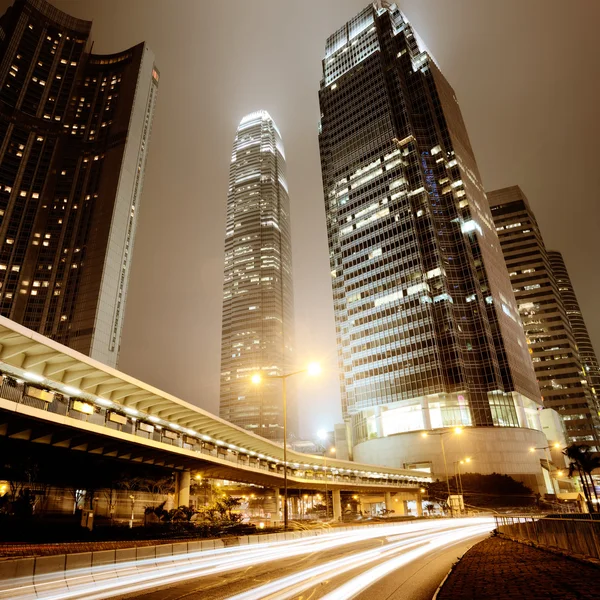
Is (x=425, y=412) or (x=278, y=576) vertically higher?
(x=425, y=412)

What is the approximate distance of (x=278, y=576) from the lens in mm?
12781

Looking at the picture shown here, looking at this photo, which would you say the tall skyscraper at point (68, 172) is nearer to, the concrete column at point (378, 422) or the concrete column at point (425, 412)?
the concrete column at point (378, 422)

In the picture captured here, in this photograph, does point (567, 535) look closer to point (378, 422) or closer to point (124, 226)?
point (378, 422)

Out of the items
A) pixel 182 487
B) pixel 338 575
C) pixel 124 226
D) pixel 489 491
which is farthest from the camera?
pixel 124 226

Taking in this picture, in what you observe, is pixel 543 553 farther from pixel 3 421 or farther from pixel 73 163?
pixel 73 163

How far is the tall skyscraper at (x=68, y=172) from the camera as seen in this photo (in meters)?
120

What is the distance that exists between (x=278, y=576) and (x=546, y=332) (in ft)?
656

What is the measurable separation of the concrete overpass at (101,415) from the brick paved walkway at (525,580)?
→ 1864cm

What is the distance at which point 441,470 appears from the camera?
3858 inches

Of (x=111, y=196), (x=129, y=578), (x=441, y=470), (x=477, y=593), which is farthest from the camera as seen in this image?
(x=111, y=196)

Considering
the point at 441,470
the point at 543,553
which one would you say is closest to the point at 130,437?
the point at 543,553

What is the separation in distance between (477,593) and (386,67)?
177641mm

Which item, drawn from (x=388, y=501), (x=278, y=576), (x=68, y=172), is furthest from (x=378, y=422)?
(x=68, y=172)

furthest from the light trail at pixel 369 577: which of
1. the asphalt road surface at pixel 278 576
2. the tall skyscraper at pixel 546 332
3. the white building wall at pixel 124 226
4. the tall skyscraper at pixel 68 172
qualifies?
the tall skyscraper at pixel 546 332
